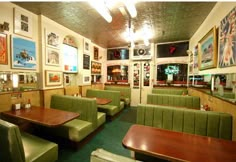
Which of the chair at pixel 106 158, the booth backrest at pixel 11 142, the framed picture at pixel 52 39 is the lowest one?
the booth backrest at pixel 11 142

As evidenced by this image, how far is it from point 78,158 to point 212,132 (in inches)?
81.7

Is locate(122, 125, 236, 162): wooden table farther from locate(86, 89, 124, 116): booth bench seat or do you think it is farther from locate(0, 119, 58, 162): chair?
locate(86, 89, 124, 116): booth bench seat

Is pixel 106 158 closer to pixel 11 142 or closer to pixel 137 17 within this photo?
pixel 11 142

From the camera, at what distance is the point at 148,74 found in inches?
224

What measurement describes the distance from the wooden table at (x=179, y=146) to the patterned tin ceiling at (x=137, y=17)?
240 cm

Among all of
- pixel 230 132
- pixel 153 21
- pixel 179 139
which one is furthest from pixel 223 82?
pixel 153 21

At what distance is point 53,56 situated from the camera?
3.38 meters

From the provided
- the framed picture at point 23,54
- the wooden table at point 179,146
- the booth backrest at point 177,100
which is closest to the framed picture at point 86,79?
the framed picture at point 23,54

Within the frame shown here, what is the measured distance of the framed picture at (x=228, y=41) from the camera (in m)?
1.80

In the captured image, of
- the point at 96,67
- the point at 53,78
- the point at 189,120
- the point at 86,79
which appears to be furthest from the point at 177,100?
the point at 96,67

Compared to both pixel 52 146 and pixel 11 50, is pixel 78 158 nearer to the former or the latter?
pixel 52 146

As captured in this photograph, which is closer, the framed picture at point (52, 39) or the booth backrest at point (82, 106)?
the booth backrest at point (82, 106)

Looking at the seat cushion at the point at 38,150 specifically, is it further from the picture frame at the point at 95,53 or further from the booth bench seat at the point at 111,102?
the picture frame at the point at 95,53

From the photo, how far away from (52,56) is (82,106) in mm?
1618
